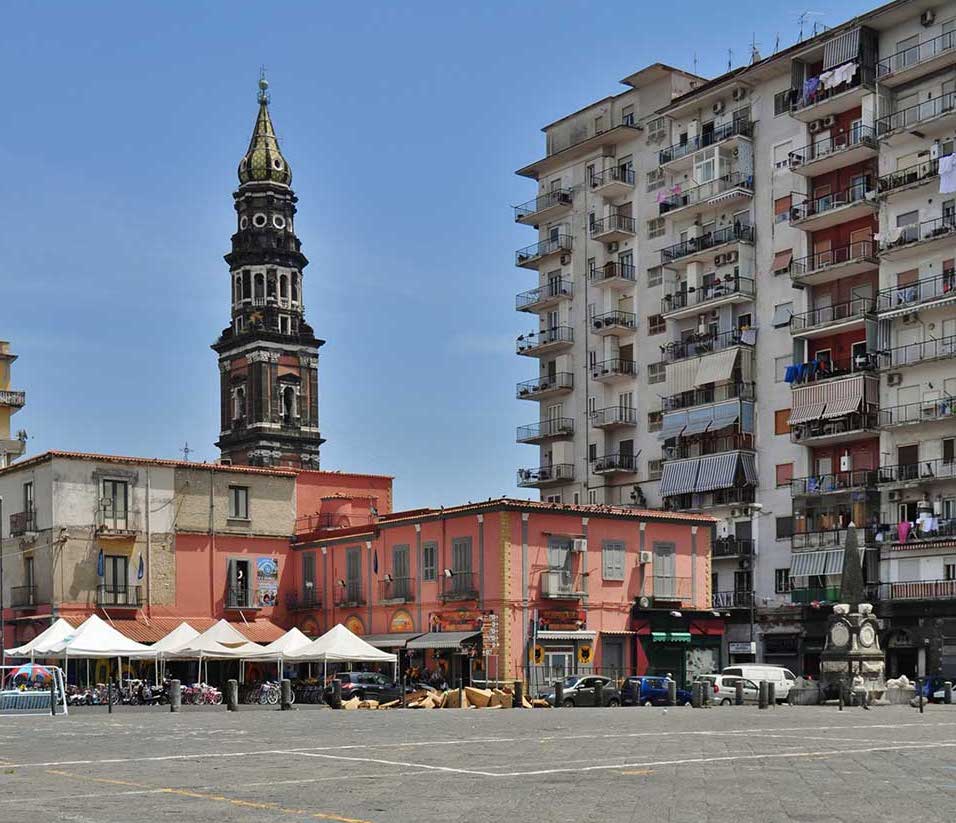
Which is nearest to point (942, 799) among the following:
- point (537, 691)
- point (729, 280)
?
point (537, 691)

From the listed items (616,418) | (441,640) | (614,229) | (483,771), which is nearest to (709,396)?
(616,418)

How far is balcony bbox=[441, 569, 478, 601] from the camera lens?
55.2m

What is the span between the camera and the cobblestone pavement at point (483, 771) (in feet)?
49.8

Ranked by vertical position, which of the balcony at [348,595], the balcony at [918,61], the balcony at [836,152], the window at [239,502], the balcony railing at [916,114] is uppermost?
the balcony at [918,61]

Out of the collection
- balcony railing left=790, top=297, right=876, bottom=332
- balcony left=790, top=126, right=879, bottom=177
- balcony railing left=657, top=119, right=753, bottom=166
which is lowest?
balcony railing left=790, top=297, right=876, bottom=332


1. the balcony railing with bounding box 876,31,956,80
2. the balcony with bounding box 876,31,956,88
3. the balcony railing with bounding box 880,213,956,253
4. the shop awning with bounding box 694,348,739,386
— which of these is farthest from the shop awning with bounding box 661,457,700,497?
the balcony railing with bounding box 876,31,956,80

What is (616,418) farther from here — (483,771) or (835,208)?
(483,771)

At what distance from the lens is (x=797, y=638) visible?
65.6 metres

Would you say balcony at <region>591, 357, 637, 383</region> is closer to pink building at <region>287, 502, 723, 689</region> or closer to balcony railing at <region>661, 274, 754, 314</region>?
balcony railing at <region>661, 274, 754, 314</region>

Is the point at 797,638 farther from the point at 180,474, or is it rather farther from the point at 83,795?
the point at 83,795

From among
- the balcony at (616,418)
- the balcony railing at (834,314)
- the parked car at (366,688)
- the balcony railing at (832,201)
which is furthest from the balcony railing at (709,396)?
the parked car at (366,688)

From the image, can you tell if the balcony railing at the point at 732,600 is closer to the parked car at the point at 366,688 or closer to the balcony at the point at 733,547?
the balcony at the point at 733,547

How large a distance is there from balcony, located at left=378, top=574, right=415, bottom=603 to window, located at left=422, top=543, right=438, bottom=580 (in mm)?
903

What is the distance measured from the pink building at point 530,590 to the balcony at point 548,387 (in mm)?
19543
